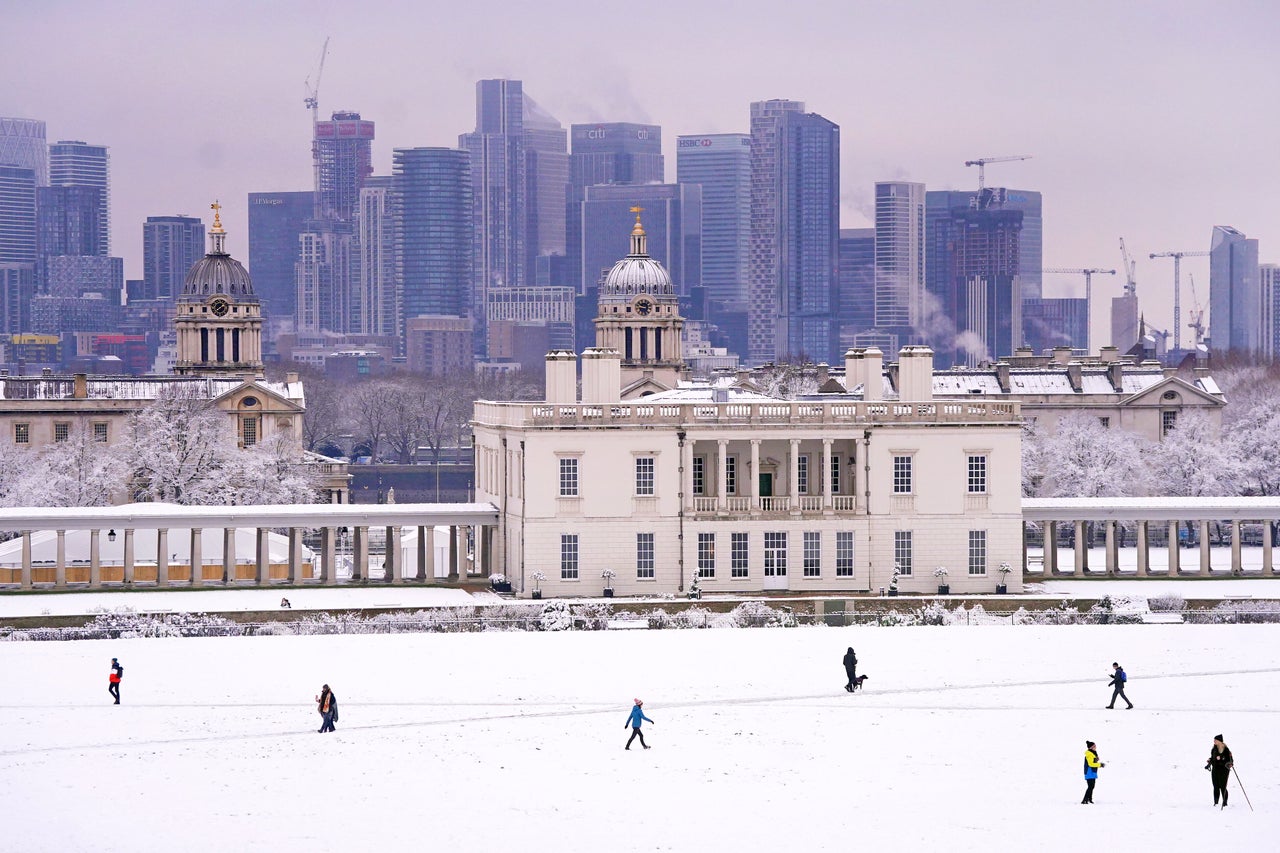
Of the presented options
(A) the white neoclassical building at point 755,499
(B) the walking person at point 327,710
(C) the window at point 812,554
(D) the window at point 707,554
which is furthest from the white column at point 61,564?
(B) the walking person at point 327,710

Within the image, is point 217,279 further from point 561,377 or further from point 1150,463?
point 561,377

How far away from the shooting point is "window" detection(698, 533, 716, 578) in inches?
2702

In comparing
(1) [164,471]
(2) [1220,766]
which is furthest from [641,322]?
(2) [1220,766]

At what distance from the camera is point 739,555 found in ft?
226

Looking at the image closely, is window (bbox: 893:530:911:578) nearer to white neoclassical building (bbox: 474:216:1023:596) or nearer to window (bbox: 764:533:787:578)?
white neoclassical building (bbox: 474:216:1023:596)

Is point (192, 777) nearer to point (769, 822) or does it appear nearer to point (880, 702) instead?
point (769, 822)

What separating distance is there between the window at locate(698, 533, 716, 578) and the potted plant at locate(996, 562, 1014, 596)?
821cm

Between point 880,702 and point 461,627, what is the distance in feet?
50.0

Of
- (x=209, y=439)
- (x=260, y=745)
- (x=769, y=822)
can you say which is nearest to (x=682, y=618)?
(x=260, y=745)

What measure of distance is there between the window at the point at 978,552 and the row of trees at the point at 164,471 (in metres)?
29.8

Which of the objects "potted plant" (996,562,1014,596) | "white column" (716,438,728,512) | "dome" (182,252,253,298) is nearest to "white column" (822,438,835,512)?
"white column" (716,438,728,512)

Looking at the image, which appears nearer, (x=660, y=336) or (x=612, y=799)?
(x=612, y=799)

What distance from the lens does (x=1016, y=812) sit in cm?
3919

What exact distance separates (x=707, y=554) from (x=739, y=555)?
0.93m
